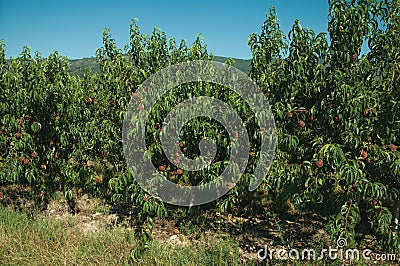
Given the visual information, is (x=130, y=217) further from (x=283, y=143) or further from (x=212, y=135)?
(x=283, y=143)

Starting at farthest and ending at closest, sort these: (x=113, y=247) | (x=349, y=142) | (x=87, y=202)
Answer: (x=87, y=202), (x=113, y=247), (x=349, y=142)

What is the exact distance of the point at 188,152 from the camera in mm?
4703

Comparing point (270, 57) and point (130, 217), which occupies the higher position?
point (270, 57)

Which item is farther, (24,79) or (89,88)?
(89,88)

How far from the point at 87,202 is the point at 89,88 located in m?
2.06

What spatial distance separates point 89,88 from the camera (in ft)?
22.5

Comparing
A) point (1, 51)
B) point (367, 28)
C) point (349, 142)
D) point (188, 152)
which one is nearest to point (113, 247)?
point (188, 152)

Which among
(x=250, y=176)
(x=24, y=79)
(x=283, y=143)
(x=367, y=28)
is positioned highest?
(x=367, y=28)

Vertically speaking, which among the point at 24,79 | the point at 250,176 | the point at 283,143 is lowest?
the point at 250,176

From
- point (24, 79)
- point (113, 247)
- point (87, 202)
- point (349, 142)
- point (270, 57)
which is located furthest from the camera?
point (87, 202)

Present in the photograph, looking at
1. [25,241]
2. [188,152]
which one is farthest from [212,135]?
[25,241]

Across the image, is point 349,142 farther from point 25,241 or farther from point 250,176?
point 25,241

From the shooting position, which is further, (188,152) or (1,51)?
(1,51)

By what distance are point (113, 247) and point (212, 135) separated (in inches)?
72.0
